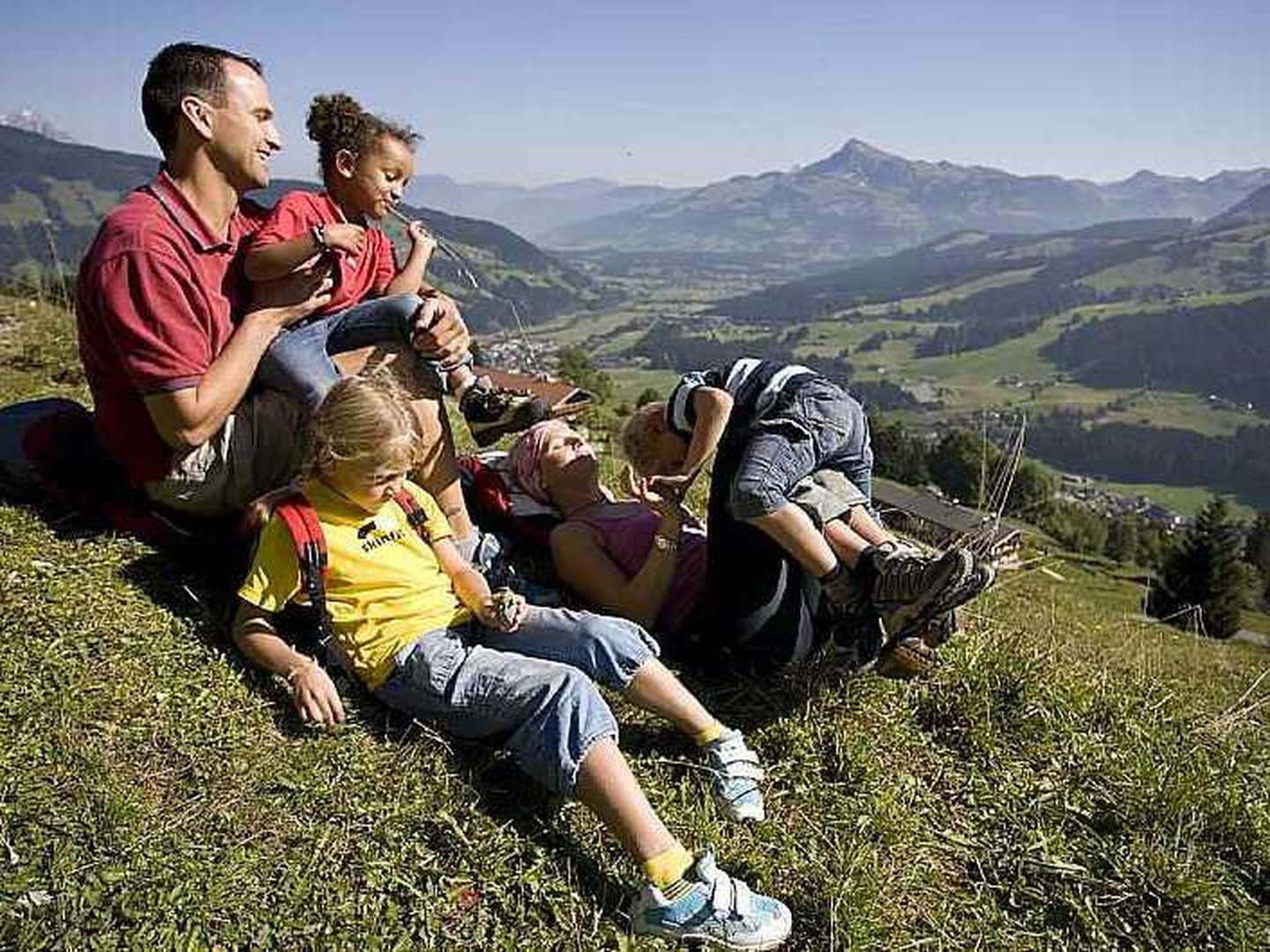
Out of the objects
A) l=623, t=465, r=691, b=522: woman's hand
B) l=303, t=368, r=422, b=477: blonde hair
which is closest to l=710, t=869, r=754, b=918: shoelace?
l=623, t=465, r=691, b=522: woman's hand

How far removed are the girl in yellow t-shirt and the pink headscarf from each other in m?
1.23

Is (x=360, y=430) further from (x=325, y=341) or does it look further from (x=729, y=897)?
(x=729, y=897)

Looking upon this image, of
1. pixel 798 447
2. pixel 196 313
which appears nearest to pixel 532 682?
pixel 798 447

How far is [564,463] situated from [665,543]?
3.08ft

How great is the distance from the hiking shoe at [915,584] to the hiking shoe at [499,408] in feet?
5.91

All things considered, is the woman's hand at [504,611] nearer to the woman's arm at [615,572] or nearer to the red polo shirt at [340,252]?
the woman's arm at [615,572]

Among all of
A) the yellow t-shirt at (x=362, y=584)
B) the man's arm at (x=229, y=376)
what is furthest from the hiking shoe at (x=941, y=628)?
the man's arm at (x=229, y=376)

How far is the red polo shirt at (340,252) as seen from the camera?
400 cm

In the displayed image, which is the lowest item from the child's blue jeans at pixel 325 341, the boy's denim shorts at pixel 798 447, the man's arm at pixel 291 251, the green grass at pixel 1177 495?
the green grass at pixel 1177 495

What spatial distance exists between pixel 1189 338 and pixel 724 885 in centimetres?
21408

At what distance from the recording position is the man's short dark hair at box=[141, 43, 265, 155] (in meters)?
3.66

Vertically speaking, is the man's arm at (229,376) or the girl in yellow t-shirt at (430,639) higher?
the man's arm at (229,376)

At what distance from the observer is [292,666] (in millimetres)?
3359

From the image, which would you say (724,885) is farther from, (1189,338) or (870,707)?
(1189,338)
